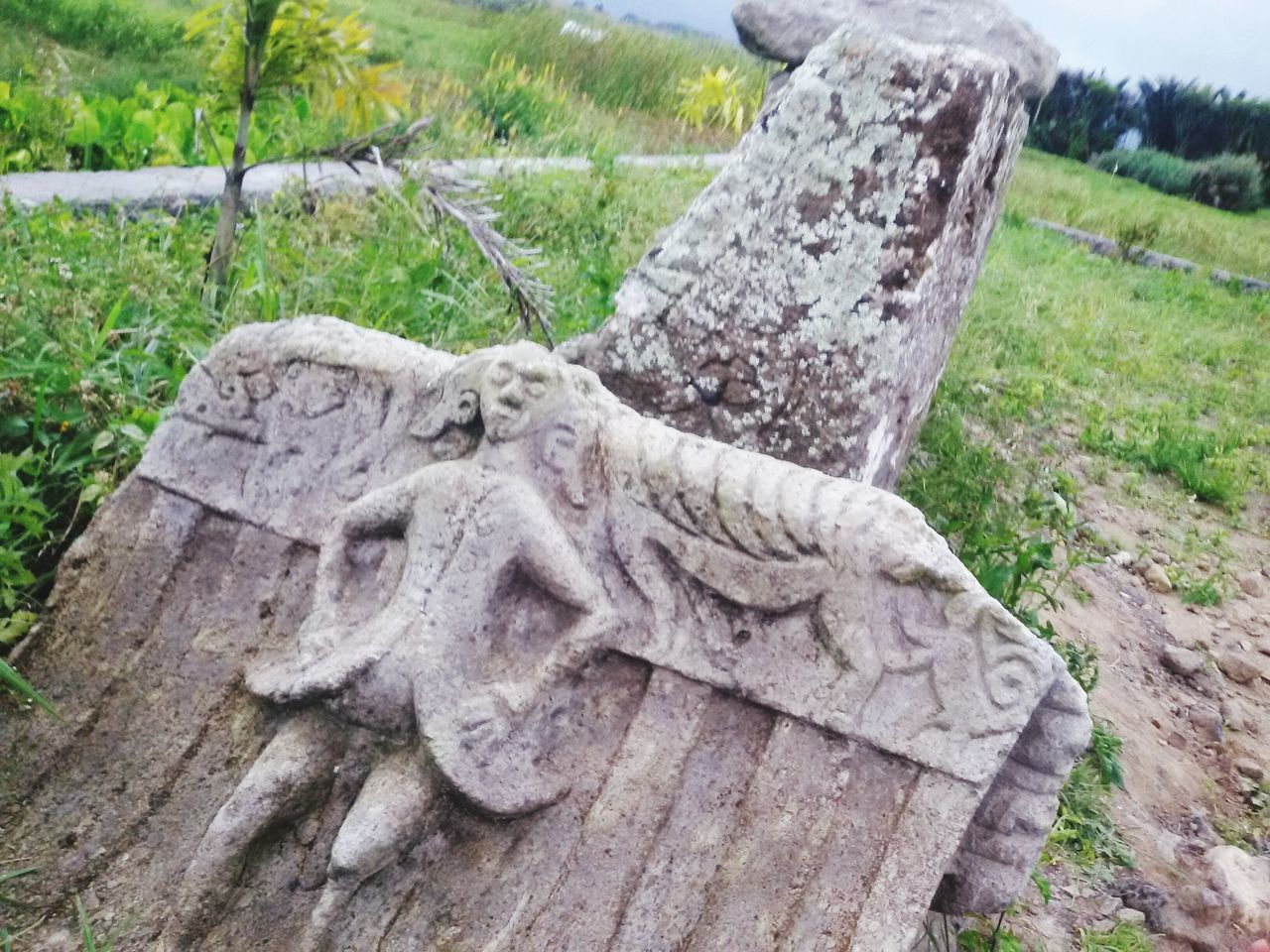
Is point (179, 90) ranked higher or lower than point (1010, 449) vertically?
higher

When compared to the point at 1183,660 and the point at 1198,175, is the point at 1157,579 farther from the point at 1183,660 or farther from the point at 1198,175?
the point at 1198,175

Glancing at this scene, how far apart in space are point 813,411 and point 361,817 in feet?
5.06

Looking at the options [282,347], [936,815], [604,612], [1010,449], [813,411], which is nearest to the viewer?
[936,815]

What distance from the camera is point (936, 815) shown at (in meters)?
1.62

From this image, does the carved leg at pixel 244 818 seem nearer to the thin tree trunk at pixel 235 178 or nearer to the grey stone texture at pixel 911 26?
the thin tree trunk at pixel 235 178

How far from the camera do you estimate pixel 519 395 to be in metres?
1.76

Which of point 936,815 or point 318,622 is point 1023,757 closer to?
point 936,815

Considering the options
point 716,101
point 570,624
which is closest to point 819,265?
point 570,624

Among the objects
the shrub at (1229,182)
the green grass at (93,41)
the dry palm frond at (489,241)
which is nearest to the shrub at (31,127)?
the green grass at (93,41)

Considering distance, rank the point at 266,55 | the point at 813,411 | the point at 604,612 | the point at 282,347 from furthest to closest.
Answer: the point at 266,55, the point at 813,411, the point at 282,347, the point at 604,612

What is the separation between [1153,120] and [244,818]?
202 inches

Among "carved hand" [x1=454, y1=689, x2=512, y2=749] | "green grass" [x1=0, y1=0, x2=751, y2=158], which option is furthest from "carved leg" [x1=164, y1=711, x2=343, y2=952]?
"green grass" [x1=0, y1=0, x2=751, y2=158]

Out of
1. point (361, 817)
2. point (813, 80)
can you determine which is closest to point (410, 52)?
point (813, 80)

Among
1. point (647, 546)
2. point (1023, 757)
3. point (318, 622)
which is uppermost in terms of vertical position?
point (647, 546)
